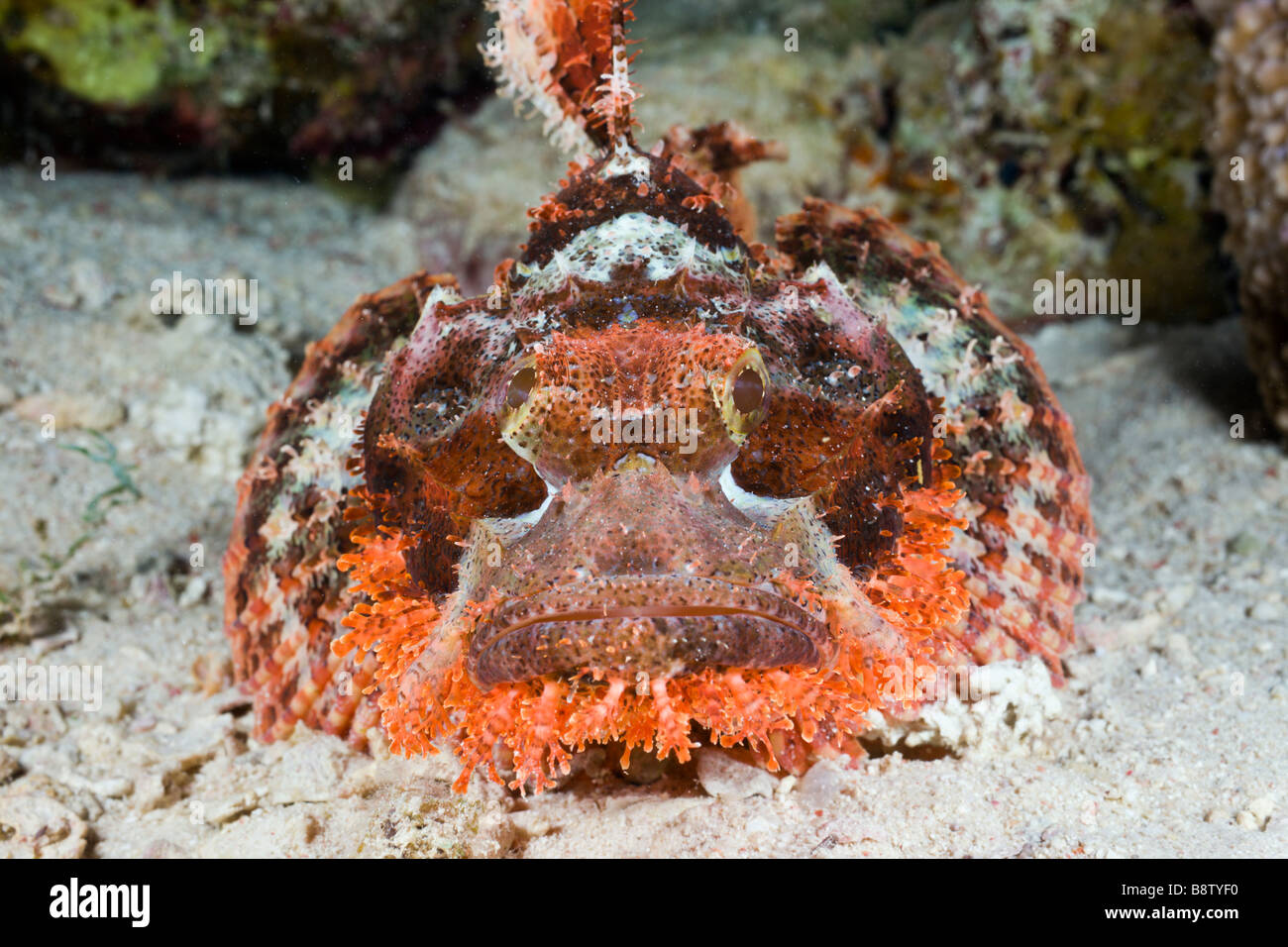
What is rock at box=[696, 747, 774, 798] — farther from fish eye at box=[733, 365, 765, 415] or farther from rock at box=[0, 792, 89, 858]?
rock at box=[0, 792, 89, 858]

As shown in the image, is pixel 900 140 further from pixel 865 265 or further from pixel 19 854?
pixel 19 854

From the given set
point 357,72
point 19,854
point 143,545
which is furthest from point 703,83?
point 19,854

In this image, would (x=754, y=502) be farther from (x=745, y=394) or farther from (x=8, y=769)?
(x=8, y=769)

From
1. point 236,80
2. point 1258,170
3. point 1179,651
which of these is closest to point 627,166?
point 1179,651

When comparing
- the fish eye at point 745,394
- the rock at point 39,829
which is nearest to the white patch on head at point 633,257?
the fish eye at point 745,394

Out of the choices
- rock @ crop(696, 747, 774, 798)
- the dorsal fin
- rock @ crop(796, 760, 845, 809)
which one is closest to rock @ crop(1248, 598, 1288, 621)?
rock @ crop(796, 760, 845, 809)

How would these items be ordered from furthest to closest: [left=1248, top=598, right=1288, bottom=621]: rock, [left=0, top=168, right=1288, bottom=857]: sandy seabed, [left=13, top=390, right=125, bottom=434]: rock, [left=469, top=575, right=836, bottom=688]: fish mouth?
1. [left=13, top=390, right=125, bottom=434]: rock
2. [left=1248, top=598, right=1288, bottom=621]: rock
3. [left=0, top=168, right=1288, bottom=857]: sandy seabed
4. [left=469, top=575, right=836, bottom=688]: fish mouth

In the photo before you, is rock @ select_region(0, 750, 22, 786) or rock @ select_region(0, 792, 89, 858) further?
rock @ select_region(0, 750, 22, 786)
